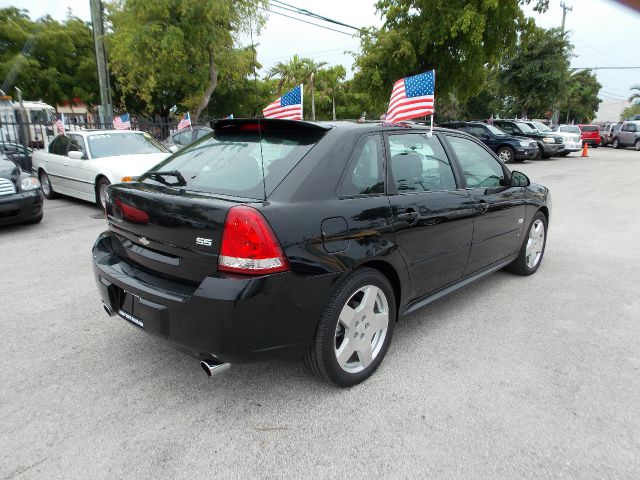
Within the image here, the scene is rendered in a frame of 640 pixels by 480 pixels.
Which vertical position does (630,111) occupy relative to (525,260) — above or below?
above

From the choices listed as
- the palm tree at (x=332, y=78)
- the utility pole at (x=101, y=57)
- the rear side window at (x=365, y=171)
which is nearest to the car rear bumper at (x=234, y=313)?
the rear side window at (x=365, y=171)

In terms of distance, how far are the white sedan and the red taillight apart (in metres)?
5.70

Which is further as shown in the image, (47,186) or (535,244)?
(47,186)

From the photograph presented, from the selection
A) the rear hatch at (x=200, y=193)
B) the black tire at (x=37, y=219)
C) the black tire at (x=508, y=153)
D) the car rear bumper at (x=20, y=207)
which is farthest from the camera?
the black tire at (x=508, y=153)

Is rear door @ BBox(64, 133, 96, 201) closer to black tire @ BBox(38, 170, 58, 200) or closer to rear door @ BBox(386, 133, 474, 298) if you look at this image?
black tire @ BBox(38, 170, 58, 200)

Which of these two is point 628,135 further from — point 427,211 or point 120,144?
point 427,211

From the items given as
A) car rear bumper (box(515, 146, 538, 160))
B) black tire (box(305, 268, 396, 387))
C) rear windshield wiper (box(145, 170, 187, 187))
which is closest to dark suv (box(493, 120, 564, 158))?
car rear bumper (box(515, 146, 538, 160))

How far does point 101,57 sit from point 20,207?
8.00 meters

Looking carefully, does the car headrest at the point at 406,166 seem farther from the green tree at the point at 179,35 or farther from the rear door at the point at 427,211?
the green tree at the point at 179,35

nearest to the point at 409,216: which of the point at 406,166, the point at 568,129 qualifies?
the point at 406,166

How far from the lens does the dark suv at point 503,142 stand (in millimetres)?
17625

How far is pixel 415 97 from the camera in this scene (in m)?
5.45

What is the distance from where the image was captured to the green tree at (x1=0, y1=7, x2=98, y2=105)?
89.9 feet

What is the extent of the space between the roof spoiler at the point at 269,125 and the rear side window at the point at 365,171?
26 cm
